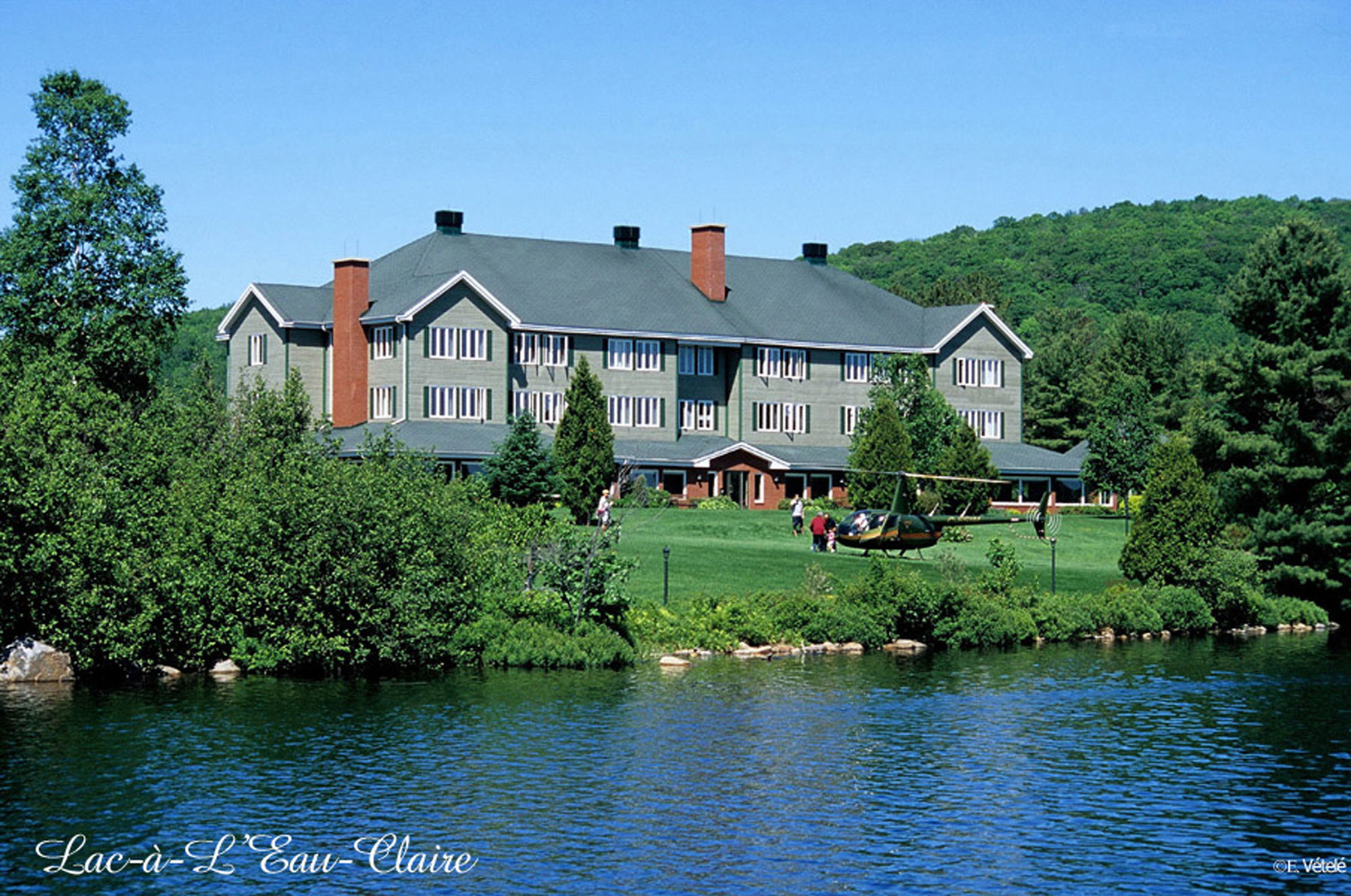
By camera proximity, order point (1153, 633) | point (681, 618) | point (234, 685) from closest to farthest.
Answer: point (234, 685), point (681, 618), point (1153, 633)

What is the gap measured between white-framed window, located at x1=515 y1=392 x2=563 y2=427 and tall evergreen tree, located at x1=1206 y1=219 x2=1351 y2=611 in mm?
34702

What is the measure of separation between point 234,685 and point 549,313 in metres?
50.5

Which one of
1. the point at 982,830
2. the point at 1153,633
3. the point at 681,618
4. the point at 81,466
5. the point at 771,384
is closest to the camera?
the point at 982,830

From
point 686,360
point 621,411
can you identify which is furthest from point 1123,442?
point 621,411

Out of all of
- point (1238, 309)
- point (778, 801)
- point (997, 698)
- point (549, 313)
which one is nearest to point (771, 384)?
point (549, 313)

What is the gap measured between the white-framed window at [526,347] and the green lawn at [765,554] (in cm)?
1370

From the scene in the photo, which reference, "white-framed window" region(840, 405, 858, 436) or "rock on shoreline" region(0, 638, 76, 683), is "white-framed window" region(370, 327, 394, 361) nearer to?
"white-framed window" region(840, 405, 858, 436)

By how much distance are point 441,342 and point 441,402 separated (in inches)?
114

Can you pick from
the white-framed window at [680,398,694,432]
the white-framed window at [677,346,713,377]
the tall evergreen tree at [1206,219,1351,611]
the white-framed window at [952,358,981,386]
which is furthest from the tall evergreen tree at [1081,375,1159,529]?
the tall evergreen tree at [1206,219,1351,611]

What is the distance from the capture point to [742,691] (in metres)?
40.7

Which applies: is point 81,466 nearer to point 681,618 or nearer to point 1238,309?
point 681,618

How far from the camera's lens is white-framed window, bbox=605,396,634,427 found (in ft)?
298

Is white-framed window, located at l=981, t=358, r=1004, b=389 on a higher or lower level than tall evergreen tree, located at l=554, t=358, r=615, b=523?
higher

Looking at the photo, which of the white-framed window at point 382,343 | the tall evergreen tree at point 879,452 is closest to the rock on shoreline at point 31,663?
the white-framed window at point 382,343
